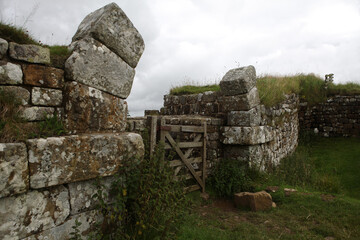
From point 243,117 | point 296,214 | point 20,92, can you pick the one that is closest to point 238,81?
point 243,117

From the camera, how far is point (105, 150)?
86.5 inches

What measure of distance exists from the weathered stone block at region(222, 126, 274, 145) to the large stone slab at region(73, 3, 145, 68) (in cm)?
363

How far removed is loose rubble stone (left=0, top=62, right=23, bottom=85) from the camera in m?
1.84

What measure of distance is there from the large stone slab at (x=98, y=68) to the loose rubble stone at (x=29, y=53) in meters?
0.19

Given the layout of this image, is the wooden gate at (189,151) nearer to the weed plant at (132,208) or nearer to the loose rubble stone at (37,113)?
the weed plant at (132,208)

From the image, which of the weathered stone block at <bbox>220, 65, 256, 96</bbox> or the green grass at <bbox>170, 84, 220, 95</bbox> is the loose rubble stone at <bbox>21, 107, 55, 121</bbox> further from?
the green grass at <bbox>170, 84, 220, 95</bbox>

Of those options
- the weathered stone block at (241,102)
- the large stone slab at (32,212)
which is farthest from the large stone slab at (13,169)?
the weathered stone block at (241,102)

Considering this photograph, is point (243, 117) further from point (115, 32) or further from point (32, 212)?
point (32, 212)

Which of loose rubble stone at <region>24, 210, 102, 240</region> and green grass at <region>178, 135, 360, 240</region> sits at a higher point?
loose rubble stone at <region>24, 210, 102, 240</region>

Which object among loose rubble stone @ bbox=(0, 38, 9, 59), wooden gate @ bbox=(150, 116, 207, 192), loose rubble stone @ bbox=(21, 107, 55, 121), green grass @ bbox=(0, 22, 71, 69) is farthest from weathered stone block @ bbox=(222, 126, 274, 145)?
loose rubble stone @ bbox=(0, 38, 9, 59)

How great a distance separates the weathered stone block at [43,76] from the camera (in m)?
1.98

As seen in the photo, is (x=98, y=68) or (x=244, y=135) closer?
(x=98, y=68)

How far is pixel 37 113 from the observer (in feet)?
6.67

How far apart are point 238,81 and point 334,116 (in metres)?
7.12
